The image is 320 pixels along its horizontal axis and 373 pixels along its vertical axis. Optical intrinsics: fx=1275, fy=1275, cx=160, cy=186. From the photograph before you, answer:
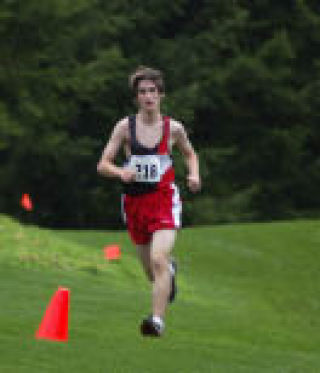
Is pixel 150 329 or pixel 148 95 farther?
pixel 148 95

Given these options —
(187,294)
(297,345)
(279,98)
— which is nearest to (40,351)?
(297,345)

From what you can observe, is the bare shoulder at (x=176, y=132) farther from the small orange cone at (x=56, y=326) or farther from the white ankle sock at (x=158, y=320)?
the small orange cone at (x=56, y=326)

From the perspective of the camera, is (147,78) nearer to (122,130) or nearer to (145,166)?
(122,130)

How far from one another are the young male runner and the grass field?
0.59 metres

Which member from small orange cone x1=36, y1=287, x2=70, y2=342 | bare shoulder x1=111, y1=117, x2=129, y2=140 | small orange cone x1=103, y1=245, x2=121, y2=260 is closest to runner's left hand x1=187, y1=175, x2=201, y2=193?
bare shoulder x1=111, y1=117, x2=129, y2=140

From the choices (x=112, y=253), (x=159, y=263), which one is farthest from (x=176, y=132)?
(x=112, y=253)

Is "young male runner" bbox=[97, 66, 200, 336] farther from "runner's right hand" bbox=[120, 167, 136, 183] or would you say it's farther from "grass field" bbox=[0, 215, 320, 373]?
"grass field" bbox=[0, 215, 320, 373]

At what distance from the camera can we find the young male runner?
848 centimetres

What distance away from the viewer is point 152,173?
334 inches

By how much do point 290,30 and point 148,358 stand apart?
1651 inches

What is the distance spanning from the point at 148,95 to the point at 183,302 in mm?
6585

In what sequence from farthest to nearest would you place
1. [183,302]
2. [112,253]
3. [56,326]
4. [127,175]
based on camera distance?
[112,253] < [183,302] < [56,326] < [127,175]

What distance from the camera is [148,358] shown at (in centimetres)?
824

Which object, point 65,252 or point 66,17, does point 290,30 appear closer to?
point 66,17
